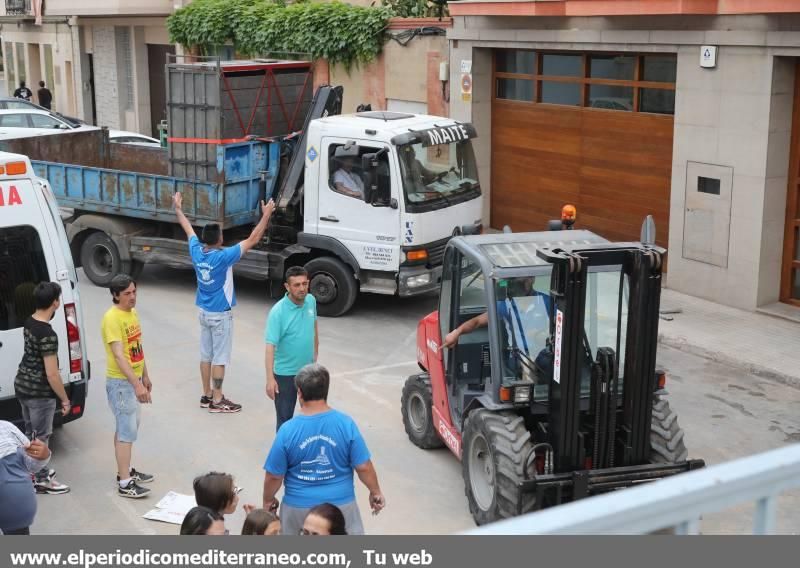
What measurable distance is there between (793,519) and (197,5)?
72.6 ft

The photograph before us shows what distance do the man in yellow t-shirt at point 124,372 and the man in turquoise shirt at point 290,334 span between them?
94cm

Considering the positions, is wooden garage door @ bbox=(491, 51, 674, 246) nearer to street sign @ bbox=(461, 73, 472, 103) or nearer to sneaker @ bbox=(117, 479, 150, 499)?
street sign @ bbox=(461, 73, 472, 103)

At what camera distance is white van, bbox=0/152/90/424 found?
A: 7.89m

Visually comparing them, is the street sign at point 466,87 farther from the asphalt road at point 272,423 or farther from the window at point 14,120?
the window at point 14,120

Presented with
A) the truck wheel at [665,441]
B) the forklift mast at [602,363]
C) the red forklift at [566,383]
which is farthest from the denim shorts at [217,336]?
the truck wheel at [665,441]

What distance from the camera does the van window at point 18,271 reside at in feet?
26.0

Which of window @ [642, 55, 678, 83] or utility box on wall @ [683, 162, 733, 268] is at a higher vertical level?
window @ [642, 55, 678, 83]

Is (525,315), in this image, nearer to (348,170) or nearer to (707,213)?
(348,170)

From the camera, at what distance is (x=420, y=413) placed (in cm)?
874

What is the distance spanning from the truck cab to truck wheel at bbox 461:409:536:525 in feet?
16.5

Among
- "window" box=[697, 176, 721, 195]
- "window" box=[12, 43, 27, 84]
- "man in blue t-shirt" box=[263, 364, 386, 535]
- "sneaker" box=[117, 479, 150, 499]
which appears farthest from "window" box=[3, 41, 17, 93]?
"man in blue t-shirt" box=[263, 364, 386, 535]

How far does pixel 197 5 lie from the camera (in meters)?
25.2

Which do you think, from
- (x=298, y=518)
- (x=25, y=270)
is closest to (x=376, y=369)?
(x=25, y=270)

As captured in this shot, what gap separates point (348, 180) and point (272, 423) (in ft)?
12.5
